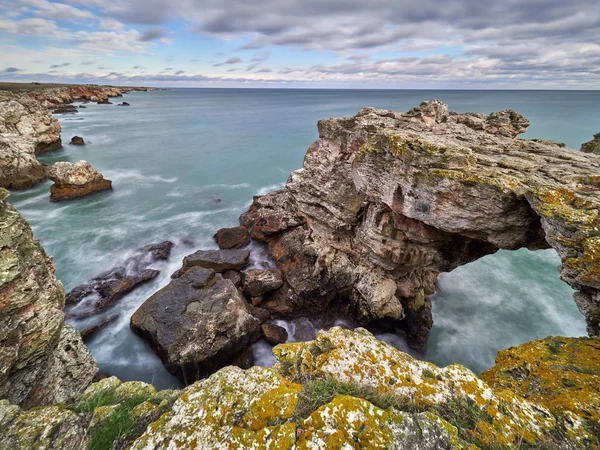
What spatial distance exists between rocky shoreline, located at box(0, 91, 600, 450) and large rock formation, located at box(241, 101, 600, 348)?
65 millimetres

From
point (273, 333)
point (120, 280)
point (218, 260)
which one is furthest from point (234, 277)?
point (120, 280)

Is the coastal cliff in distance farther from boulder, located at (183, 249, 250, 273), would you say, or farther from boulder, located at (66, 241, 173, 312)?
boulder, located at (183, 249, 250, 273)

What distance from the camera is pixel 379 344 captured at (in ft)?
19.5

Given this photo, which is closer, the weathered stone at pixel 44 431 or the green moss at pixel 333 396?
the weathered stone at pixel 44 431

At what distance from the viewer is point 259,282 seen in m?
16.6

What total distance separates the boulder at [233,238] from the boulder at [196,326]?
19.7 feet

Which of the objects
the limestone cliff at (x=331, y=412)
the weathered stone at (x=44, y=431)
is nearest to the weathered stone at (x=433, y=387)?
the limestone cliff at (x=331, y=412)

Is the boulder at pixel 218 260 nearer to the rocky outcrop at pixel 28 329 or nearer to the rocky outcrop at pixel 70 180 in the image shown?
the rocky outcrop at pixel 28 329

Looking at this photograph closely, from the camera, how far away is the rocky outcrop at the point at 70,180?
2794 cm

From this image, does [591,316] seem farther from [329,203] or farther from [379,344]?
[329,203]

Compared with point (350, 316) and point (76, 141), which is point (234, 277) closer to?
point (350, 316)

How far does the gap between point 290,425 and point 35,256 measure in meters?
8.21

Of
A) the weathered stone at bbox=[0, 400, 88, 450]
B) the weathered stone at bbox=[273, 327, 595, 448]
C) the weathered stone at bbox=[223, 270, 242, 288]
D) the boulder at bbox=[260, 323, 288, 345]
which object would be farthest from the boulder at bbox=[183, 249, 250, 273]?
the weathered stone at bbox=[0, 400, 88, 450]

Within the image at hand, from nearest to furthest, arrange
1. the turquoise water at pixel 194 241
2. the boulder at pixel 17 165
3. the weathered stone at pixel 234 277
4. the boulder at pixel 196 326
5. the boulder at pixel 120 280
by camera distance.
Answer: the boulder at pixel 196 326
the turquoise water at pixel 194 241
the boulder at pixel 120 280
the weathered stone at pixel 234 277
the boulder at pixel 17 165
